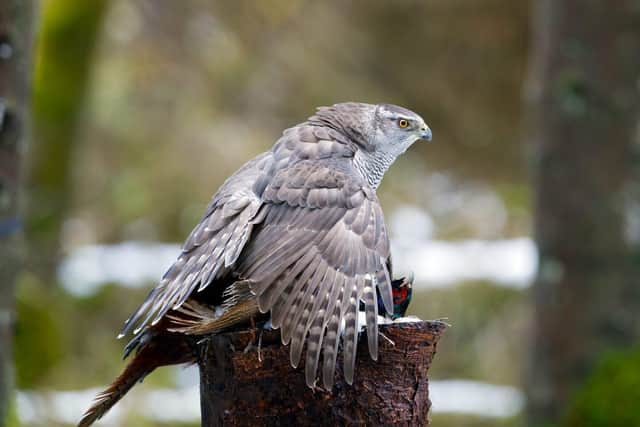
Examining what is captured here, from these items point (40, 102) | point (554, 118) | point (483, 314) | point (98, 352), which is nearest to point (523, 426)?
point (554, 118)

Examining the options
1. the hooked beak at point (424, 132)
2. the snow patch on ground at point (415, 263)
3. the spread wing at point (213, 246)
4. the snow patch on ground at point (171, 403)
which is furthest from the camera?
the snow patch on ground at point (415, 263)

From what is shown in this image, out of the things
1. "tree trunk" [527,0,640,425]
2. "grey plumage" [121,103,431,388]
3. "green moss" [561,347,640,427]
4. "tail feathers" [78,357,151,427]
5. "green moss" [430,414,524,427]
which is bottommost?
"tail feathers" [78,357,151,427]

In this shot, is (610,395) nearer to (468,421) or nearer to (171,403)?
(468,421)

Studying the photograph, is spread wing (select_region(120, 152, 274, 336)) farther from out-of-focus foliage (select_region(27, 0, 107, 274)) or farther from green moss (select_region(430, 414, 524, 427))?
green moss (select_region(430, 414, 524, 427))

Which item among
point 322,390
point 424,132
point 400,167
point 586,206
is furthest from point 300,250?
point 400,167

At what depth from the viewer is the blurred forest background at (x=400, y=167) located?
6703mm

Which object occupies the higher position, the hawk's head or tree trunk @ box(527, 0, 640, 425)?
tree trunk @ box(527, 0, 640, 425)

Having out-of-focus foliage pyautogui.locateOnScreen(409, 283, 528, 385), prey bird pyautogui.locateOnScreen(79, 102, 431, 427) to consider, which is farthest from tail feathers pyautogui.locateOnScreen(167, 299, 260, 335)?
out-of-focus foliage pyautogui.locateOnScreen(409, 283, 528, 385)

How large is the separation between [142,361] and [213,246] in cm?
46

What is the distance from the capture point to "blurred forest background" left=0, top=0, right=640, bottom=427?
22.0 ft

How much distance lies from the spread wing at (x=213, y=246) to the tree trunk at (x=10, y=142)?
1.65m

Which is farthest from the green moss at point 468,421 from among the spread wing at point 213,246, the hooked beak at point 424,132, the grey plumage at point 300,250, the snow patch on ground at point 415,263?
the spread wing at point 213,246

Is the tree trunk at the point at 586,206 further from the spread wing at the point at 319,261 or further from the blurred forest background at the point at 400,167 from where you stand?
the spread wing at the point at 319,261

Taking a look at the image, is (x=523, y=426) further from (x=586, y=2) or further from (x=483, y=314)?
(x=483, y=314)
